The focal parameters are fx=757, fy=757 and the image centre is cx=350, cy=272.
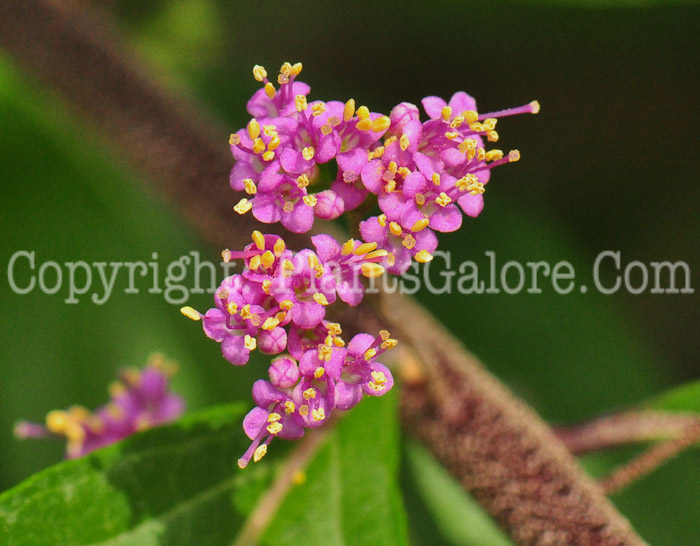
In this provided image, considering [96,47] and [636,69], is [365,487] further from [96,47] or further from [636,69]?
[636,69]

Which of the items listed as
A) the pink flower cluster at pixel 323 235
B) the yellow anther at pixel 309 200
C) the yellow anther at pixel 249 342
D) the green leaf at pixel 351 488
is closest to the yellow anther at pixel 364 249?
the pink flower cluster at pixel 323 235

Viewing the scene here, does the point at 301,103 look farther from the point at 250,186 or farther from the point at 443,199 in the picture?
the point at 443,199

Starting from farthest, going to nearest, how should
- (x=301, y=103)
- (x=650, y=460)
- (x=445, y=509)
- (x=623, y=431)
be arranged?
(x=445, y=509) < (x=623, y=431) < (x=650, y=460) < (x=301, y=103)

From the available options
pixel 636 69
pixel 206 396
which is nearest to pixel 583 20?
pixel 636 69

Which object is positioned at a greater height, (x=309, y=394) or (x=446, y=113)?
(x=446, y=113)

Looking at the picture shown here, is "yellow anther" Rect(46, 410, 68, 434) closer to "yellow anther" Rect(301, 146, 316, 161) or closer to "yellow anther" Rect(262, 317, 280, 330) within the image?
"yellow anther" Rect(262, 317, 280, 330)

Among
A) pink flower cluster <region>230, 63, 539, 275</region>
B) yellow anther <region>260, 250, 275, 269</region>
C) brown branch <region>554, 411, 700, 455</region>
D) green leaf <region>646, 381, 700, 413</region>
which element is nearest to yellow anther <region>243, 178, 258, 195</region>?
pink flower cluster <region>230, 63, 539, 275</region>

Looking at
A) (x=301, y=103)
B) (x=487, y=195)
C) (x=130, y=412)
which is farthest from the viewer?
(x=487, y=195)

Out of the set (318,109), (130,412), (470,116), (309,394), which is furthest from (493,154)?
(130,412)
